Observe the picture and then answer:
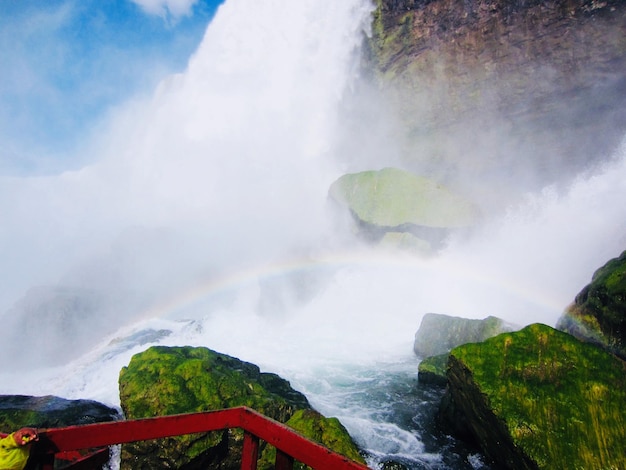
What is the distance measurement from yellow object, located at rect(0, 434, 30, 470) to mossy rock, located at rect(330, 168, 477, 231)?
87.8ft

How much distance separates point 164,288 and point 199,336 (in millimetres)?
20733

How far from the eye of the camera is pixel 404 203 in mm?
28031

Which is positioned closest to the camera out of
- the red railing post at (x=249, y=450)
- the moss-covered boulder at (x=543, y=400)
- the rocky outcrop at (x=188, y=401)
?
the red railing post at (x=249, y=450)

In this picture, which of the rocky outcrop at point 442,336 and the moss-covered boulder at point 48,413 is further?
the rocky outcrop at point 442,336

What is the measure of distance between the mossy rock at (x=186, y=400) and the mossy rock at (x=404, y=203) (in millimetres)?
20264

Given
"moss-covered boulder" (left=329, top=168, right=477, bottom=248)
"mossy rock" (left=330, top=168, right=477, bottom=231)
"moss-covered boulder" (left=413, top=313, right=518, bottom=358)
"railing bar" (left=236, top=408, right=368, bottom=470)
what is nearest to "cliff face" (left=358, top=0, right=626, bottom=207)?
"mossy rock" (left=330, top=168, right=477, bottom=231)

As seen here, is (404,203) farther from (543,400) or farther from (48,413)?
(48,413)

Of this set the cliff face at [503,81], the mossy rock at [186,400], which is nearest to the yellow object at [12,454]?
the mossy rock at [186,400]

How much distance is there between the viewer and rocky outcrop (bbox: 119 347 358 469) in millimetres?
6391

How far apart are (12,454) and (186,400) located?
5.90 meters

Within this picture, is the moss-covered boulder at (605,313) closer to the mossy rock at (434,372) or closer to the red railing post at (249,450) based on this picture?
the mossy rock at (434,372)

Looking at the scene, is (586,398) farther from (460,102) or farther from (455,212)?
(460,102)

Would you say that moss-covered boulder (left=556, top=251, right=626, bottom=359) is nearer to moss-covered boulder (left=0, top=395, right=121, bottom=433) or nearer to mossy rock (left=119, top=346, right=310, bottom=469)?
mossy rock (left=119, top=346, right=310, bottom=469)

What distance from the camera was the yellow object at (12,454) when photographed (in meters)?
2.05
